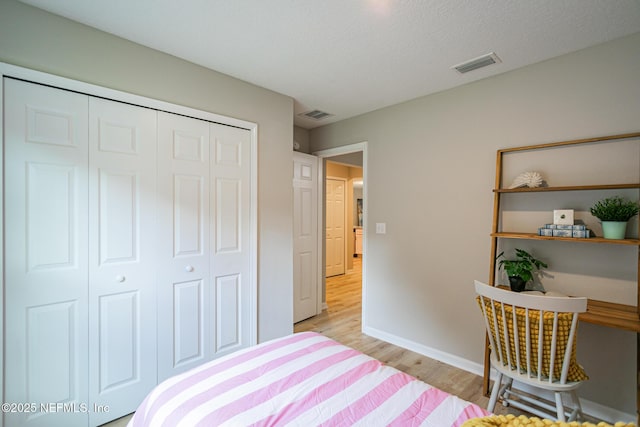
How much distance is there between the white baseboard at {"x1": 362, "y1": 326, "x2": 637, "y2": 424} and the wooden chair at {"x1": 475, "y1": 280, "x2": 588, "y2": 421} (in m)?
0.35

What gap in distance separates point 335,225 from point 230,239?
405 cm

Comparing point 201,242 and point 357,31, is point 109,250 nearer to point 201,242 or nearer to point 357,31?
point 201,242

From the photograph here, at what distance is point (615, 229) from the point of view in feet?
5.57

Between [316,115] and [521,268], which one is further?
[316,115]

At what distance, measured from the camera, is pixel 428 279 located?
2.76m

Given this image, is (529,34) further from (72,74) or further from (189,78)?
(72,74)

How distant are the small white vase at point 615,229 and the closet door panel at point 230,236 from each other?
8.22 feet

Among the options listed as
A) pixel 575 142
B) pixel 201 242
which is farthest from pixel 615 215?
pixel 201 242

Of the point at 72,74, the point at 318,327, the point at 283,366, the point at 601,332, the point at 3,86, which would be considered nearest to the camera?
the point at 283,366

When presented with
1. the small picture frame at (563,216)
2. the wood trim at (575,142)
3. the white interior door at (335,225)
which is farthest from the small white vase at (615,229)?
the white interior door at (335,225)

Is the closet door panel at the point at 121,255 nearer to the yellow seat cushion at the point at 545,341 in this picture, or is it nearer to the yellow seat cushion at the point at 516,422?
the yellow seat cushion at the point at 516,422

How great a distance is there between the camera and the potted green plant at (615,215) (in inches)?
66.2

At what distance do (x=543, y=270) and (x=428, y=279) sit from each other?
0.91 m

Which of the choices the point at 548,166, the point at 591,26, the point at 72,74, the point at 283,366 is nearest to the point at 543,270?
the point at 548,166
